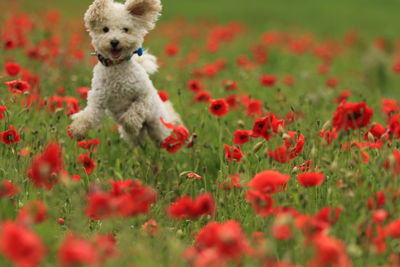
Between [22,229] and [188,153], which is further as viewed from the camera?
[188,153]

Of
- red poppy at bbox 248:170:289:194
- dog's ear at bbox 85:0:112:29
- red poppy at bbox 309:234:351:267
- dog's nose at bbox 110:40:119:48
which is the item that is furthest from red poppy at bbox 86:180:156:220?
dog's ear at bbox 85:0:112:29

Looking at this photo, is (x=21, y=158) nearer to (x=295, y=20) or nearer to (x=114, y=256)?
(x=114, y=256)

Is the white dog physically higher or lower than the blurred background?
higher

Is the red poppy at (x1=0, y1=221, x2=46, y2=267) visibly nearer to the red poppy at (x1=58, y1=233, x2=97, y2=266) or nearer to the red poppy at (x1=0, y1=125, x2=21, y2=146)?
the red poppy at (x1=58, y1=233, x2=97, y2=266)

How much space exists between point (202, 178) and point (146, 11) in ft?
3.97

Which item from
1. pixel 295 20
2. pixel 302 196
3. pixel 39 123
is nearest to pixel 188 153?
pixel 39 123

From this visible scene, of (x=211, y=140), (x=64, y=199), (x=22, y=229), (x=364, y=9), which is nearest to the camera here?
(x=22, y=229)

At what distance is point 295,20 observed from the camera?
684 inches

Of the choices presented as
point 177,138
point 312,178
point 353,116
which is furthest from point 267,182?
point 177,138

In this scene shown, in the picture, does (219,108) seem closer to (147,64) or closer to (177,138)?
(177,138)

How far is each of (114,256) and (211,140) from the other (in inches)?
118

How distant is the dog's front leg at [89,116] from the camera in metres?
3.90

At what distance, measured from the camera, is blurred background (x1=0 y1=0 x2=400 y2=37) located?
53.2 feet

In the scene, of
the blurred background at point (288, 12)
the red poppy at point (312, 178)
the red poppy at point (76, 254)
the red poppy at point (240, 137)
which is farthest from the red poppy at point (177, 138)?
the blurred background at point (288, 12)
